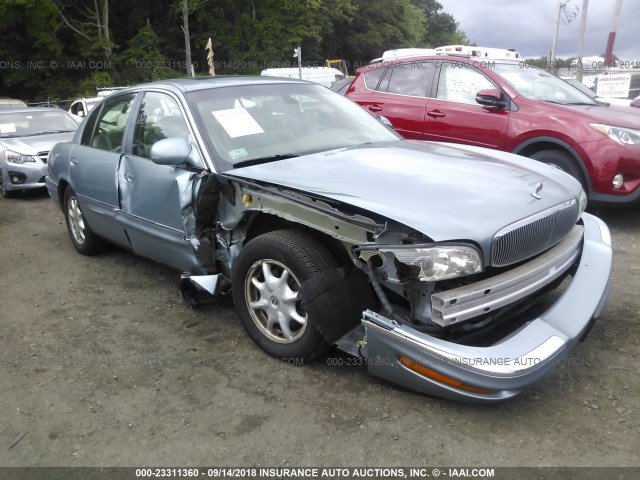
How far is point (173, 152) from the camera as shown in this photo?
3332 mm

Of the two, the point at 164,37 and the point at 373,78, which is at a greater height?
the point at 164,37

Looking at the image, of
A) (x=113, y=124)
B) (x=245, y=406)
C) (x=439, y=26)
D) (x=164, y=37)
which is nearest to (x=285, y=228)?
(x=245, y=406)

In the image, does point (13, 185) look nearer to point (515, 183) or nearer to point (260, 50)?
point (515, 183)

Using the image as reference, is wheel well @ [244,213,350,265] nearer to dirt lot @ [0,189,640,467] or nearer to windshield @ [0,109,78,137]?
dirt lot @ [0,189,640,467]

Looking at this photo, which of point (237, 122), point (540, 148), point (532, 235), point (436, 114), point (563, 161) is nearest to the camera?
point (532, 235)

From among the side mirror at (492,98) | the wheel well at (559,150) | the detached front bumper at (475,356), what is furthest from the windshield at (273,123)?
the wheel well at (559,150)

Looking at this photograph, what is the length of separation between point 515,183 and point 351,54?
50.8 meters

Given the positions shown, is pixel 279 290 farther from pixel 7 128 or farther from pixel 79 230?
pixel 7 128

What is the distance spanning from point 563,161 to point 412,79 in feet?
7.28

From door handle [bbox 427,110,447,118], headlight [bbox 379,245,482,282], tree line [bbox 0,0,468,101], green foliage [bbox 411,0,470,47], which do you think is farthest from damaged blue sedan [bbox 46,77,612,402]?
green foliage [bbox 411,0,470,47]

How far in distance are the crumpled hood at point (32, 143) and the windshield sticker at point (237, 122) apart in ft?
19.8

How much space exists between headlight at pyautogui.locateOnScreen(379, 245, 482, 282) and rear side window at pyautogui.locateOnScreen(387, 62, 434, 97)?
4.74 meters

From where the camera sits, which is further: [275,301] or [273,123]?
[273,123]

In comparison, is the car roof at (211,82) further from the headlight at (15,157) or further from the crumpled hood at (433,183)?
the headlight at (15,157)
